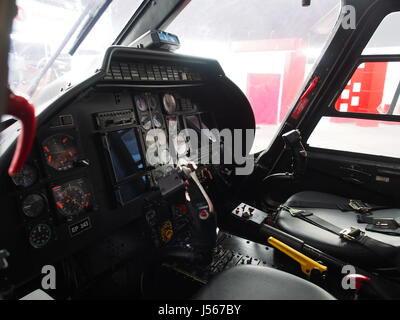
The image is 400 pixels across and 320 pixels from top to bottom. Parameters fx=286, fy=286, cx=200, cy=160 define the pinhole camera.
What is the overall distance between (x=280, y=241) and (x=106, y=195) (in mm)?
1079

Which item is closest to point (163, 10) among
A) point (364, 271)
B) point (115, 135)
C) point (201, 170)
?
point (115, 135)

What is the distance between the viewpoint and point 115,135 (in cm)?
159

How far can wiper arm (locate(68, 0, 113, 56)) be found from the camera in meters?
1.67

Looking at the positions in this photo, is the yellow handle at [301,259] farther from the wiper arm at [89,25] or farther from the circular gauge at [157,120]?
the wiper arm at [89,25]

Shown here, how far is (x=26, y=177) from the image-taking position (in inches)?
46.8

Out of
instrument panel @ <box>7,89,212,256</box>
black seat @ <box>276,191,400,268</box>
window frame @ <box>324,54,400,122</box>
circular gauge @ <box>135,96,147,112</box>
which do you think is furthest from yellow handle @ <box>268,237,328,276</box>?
window frame @ <box>324,54,400,122</box>

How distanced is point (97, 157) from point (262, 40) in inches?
111

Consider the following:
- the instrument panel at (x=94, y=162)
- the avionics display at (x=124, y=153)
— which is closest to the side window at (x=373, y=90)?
the instrument panel at (x=94, y=162)

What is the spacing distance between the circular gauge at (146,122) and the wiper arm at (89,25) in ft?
1.94

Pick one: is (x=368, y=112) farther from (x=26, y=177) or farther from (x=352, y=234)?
(x=26, y=177)

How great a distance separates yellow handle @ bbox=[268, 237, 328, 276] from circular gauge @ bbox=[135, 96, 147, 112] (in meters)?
1.17

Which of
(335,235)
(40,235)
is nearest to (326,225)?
(335,235)

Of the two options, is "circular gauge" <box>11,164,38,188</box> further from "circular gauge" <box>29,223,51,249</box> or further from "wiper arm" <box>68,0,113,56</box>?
"wiper arm" <box>68,0,113,56</box>

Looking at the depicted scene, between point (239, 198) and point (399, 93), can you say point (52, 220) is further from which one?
point (399, 93)
